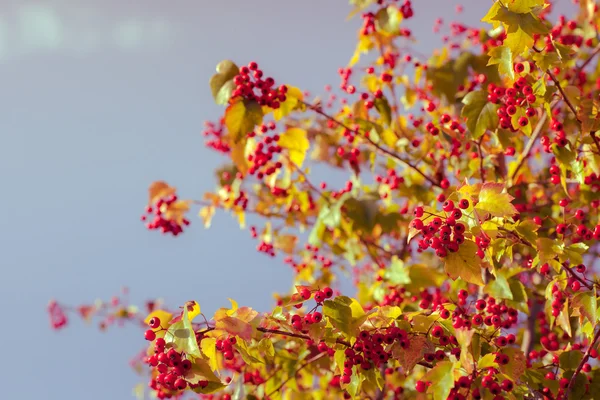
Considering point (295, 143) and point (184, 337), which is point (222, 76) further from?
point (184, 337)

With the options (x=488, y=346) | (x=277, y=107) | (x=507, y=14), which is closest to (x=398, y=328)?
(x=488, y=346)

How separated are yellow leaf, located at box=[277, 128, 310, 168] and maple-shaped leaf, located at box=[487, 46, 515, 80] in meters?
2.26

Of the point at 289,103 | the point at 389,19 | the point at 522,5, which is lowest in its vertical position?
the point at 522,5

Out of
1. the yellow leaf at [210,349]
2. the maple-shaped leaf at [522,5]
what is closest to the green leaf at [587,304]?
the maple-shaped leaf at [522,5]

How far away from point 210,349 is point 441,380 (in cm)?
124

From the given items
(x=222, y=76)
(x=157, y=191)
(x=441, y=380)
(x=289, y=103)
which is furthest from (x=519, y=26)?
(x=157, y=191)

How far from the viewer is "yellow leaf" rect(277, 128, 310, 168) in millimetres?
5562

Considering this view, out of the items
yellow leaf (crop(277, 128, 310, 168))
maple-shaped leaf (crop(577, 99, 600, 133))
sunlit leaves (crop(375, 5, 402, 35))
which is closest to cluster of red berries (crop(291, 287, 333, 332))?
maple-shaped leaf (crop(577, 99, 600, 133))

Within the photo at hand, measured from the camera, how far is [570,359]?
3896 millimetres

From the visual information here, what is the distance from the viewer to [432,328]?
11.3ft

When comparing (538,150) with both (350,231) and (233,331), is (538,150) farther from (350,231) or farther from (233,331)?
(233,331)

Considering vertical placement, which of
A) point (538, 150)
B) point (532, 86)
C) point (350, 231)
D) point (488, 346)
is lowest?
point (488, 346)

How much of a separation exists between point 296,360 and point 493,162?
235 cm

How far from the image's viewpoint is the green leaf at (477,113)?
4.23 m
